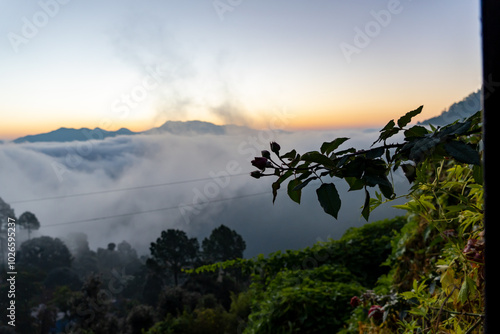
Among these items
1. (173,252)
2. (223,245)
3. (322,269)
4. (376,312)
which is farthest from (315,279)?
(223,245)

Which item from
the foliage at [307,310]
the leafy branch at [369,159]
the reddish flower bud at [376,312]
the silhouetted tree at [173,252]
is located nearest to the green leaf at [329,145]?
the leafy branch at [369,159]

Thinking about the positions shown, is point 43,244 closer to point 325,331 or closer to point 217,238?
point 217,238

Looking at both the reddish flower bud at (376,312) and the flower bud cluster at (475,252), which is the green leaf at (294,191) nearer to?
the flower bud cluster at (475,252)


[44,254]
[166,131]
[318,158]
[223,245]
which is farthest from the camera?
[166,131]

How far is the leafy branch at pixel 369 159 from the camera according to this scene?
1.84 feet

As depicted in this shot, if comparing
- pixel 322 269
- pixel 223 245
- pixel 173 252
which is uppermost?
pixel 322 269

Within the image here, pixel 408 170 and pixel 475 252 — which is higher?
pixel 408 170

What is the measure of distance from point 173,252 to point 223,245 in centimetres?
103

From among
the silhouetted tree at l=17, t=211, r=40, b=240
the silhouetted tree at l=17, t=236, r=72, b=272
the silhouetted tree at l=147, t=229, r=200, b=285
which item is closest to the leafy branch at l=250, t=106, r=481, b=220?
the silhouetted tree at l=147, t=229, r=200, b=285

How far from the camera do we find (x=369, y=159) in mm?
633

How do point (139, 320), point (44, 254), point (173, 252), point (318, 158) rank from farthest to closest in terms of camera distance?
point (44, 254) → point (173, 252) → point (139, 320) → point (318, 158)

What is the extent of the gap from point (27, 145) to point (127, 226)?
5.34m

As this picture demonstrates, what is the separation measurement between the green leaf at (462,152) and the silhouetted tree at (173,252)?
21.1ft

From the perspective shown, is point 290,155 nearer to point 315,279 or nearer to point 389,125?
point 389,125
